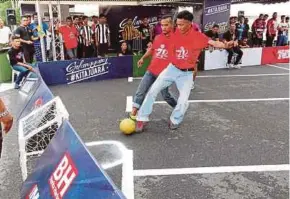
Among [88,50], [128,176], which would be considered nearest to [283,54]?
[88,50]

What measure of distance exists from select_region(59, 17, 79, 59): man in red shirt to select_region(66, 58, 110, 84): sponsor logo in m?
2.84

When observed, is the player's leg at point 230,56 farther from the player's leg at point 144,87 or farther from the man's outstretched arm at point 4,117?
the man's outstretched arm at point 4,117

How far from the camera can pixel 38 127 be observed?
3.68m

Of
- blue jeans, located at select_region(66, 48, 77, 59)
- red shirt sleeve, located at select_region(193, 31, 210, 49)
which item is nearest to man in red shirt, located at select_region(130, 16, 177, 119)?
red shirt sleeve, located at select_region(193, 31, 210, 49)

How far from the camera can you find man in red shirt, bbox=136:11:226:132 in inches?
212

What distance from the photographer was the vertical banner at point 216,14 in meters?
15.0

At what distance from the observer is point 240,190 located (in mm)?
3693

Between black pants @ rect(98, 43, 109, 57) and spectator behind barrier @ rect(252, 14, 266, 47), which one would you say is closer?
black pants @ rect(98, 43, 109, 57)

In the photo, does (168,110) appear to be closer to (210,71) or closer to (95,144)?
(95,144)

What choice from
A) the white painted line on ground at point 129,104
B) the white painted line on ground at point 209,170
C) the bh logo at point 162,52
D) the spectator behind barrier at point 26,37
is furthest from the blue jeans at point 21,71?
the white painted line on ground at point 209,170

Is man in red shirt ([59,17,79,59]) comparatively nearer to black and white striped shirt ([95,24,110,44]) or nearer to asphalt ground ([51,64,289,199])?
black and white striped shirt ([95,24,110,44])

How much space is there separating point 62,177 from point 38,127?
1.43m

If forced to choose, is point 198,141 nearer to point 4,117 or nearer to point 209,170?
point 209,170

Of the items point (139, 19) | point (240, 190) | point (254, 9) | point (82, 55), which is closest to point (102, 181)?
point (240, 190)
